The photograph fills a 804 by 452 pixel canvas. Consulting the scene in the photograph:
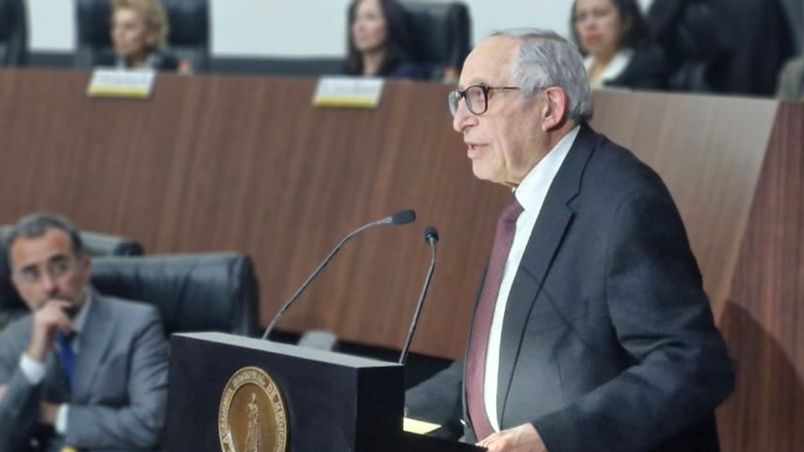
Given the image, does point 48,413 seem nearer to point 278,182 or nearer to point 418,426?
point 278,182

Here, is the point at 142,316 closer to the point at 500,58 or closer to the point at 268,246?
the point at 268,246

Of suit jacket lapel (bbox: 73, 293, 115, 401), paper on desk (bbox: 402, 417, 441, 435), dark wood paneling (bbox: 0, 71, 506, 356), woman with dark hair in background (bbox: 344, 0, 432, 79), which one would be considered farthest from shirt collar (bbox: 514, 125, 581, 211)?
woman with dark hair in background (bbox: 344, 0, 432, 79)

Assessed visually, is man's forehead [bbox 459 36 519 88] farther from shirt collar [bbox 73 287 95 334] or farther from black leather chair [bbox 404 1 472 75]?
black leather chair [bbox 404 1 472 75]

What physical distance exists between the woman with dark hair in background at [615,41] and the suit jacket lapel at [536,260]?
258 centimetres

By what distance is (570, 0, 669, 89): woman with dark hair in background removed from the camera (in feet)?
15.8

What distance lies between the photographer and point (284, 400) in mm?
1974

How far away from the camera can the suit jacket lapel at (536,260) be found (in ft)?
7.26

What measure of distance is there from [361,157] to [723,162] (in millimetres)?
1247

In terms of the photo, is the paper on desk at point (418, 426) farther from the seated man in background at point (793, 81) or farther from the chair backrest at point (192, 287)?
the seated man in background at point (793, 81)

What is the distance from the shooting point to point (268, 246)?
4422 mm

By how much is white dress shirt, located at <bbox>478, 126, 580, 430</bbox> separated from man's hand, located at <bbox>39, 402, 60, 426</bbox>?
6.46 feet

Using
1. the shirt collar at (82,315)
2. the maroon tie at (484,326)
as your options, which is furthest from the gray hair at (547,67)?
the shirt collar at (82,315)

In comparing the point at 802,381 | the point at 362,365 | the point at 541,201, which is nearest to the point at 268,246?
the point at 802,381

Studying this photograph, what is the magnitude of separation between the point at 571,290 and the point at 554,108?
291 millimetres
